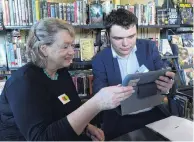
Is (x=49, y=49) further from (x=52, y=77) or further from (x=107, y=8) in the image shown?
(x=107, y=8)

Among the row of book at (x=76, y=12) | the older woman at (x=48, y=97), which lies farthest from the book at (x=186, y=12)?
the older woman at (x=48, y=97)

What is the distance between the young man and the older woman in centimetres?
25

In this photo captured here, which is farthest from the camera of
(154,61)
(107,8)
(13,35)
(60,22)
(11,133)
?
(107,8)

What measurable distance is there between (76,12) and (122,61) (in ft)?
2.87

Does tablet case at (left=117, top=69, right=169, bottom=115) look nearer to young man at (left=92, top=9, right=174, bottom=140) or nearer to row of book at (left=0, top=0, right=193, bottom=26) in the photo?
young man at (left=92, top=9, right=174, bottom=140)

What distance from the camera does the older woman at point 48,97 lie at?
2.78ft

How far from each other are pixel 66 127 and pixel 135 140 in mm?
329

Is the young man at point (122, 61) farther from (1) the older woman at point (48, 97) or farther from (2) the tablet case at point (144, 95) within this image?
(1) the older woman at point (48, 97)

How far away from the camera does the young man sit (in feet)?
4.72

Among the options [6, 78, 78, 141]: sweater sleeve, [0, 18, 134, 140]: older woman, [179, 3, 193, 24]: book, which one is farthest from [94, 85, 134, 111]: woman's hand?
[179, 3, 193, 24]: book

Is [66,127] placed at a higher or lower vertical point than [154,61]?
lower

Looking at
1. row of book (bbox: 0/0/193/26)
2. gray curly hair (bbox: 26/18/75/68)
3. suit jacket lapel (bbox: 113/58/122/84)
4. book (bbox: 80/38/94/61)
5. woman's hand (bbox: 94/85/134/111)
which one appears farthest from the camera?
book (bbox: 80/38/94/61)

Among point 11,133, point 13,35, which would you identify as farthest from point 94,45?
point 11,133

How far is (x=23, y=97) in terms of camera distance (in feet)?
2.97
